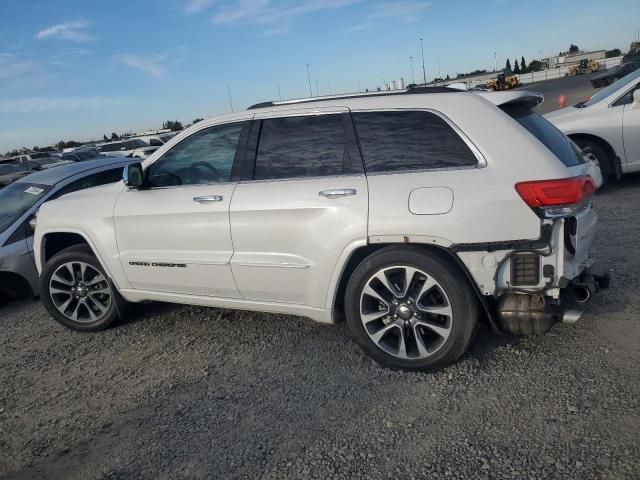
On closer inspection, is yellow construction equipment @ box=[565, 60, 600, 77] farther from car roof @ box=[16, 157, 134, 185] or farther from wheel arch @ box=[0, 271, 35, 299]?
wheel arch @ box=[0, 271, 35, 299]

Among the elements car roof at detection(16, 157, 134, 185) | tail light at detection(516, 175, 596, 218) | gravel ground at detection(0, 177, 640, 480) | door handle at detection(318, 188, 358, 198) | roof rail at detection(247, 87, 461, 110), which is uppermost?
roof rail at detection(247, 87, 461, 110)

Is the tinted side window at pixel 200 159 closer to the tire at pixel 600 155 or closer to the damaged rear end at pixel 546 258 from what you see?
the damaged rear end at pixel 546 258

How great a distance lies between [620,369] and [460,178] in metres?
1.50

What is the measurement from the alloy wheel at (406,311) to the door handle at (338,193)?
1.76 feet

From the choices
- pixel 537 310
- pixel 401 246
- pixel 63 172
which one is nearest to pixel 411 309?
pixel 401 246

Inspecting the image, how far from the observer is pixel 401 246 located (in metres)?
3.26

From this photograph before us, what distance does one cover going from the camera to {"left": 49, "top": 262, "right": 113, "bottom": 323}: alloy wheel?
4.57m

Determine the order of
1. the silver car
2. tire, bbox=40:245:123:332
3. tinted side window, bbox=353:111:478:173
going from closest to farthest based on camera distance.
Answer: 1. tinted side window, bbox=353:111:478:173
2. tire, bbox=40:245:123:332
3. the silver car

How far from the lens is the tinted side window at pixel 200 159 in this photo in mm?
3920

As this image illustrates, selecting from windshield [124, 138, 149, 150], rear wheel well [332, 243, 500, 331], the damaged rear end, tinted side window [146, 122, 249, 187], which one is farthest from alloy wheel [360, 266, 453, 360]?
windshield [124, 138, 149, 150]

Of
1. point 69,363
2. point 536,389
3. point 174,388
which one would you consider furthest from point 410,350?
point 69,363

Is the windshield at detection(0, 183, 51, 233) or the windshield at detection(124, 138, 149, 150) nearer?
the windshield at detection(0, 183, 51, 233)

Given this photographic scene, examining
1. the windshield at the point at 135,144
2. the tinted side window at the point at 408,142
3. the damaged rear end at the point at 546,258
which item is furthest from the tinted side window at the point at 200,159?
the windshield at the point at 135,144

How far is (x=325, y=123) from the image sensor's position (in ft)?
11.8
